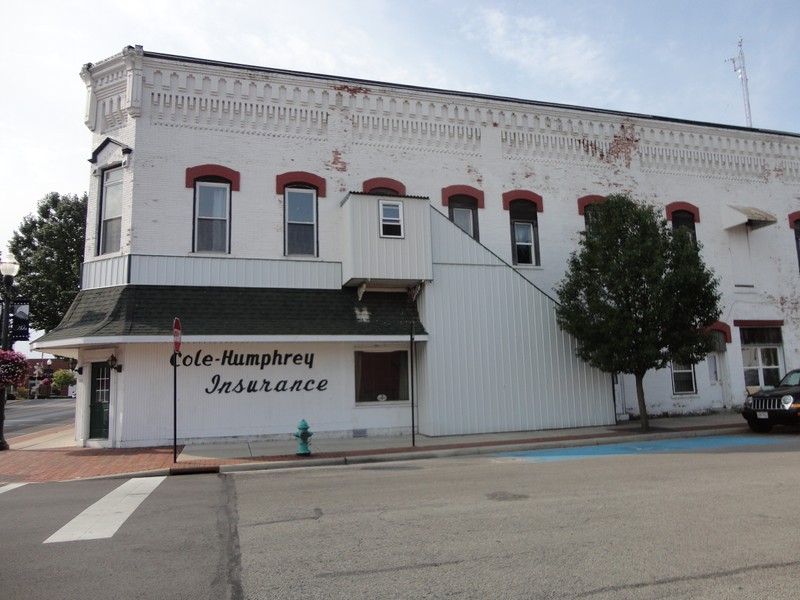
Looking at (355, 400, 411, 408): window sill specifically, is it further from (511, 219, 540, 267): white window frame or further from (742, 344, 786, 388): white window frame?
(742, 344, 786, 388): white window frame

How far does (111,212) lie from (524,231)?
11140mm

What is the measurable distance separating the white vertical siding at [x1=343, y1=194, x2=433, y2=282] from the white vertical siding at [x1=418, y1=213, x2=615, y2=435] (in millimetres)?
583

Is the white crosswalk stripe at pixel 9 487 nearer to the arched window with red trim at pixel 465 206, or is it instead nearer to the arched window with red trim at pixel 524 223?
the arched window with red trim at pixel 465 206

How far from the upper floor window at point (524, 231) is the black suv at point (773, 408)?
6.57m

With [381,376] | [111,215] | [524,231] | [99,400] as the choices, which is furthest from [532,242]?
[99,400]

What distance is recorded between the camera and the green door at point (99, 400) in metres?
14.7

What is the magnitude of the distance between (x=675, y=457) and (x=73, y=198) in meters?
41.7

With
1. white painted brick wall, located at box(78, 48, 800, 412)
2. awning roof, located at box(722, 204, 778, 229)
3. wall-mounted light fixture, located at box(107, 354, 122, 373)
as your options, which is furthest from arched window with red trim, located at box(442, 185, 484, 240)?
wall-mounted light fixture, located at box(107, 354, 122, 373)

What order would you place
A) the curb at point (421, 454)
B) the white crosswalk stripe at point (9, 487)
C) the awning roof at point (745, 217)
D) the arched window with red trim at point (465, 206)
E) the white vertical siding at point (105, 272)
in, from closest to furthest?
1. the white crosswalk stripe at point (9, 487)
2. the curb at point (421, 454)
3. the white vertical siding at point (105, 272)
4. the arched window with red trim at point (465, 206)
5. the awning roof at point (745, 217)

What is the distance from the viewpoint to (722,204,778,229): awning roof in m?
19.8

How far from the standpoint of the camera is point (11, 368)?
583 inches

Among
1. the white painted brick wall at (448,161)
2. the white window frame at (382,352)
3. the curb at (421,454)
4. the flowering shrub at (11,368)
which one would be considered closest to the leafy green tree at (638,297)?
the curb at (421,454)

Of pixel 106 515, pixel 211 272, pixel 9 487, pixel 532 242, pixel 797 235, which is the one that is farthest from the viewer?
pixel 797 235

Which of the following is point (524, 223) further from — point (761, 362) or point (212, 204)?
point (761, 362)
